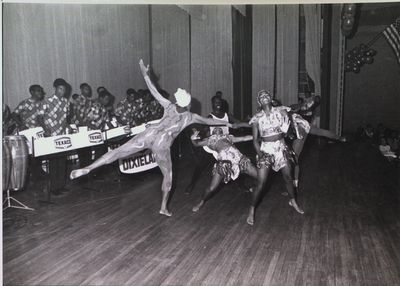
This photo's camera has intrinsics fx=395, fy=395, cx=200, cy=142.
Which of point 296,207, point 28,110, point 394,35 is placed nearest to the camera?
point 296,207

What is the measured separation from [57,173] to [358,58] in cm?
1142

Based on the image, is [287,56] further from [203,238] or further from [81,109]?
[203,238]

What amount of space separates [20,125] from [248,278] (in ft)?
12.7

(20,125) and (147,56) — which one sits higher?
(147,56)

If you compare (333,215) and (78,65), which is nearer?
(333,215)

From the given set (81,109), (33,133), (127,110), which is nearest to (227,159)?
(33,133)

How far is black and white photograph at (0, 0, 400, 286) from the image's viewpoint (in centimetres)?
328

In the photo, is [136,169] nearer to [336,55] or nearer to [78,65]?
[78,65]

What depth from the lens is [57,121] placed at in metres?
5.64

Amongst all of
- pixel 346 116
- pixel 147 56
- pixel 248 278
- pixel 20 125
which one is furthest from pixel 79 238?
pixel 346 116

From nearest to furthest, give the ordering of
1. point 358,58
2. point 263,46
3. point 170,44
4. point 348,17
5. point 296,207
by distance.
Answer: point 296,207 < point 348,17 < point 170,44 < point 263,46 < point 358,58

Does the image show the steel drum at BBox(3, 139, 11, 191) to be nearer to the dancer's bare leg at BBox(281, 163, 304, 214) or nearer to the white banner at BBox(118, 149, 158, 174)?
the white banner at BBox(118, 149, 158, 174)

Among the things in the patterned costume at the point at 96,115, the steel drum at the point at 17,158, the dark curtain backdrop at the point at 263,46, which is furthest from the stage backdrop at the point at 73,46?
the dark curtain backdrop at the point at 263,46

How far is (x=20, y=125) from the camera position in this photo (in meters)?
5.33
